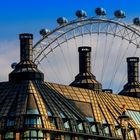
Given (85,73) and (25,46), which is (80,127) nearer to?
(25,46)

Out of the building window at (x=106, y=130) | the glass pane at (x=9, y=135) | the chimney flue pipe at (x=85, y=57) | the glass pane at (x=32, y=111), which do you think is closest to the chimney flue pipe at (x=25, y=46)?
the glass pane at (x=32, y=111)

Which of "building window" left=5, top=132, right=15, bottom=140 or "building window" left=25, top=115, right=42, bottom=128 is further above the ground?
"building window" left=25, top=115, right=42, bottom=128

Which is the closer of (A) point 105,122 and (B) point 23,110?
(B) point 23,110

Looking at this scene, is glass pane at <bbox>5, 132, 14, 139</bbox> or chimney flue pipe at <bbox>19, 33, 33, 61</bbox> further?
chimney flue pipe at <bbox>19, 33, 33, 61</bbox>

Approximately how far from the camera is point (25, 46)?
585 feet

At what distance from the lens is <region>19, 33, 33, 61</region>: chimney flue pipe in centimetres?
17825

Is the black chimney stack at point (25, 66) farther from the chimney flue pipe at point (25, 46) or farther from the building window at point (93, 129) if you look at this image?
the building window at point (93, 129)

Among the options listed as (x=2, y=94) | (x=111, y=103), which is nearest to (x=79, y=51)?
(x=111, y=103)

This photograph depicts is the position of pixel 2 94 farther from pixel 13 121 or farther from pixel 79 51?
pixel 79 51

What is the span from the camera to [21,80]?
175375 millimetres

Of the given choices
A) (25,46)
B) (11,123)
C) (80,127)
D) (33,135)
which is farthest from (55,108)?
(25,46)

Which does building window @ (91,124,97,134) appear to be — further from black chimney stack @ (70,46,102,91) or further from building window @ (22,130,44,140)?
black chimney stack @ (70,46,102,91)

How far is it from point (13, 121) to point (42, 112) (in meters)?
4.62

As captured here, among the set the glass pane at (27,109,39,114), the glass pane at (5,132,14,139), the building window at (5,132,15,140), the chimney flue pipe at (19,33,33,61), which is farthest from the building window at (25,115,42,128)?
the chimney flue pipe at (19,33,33,61)
